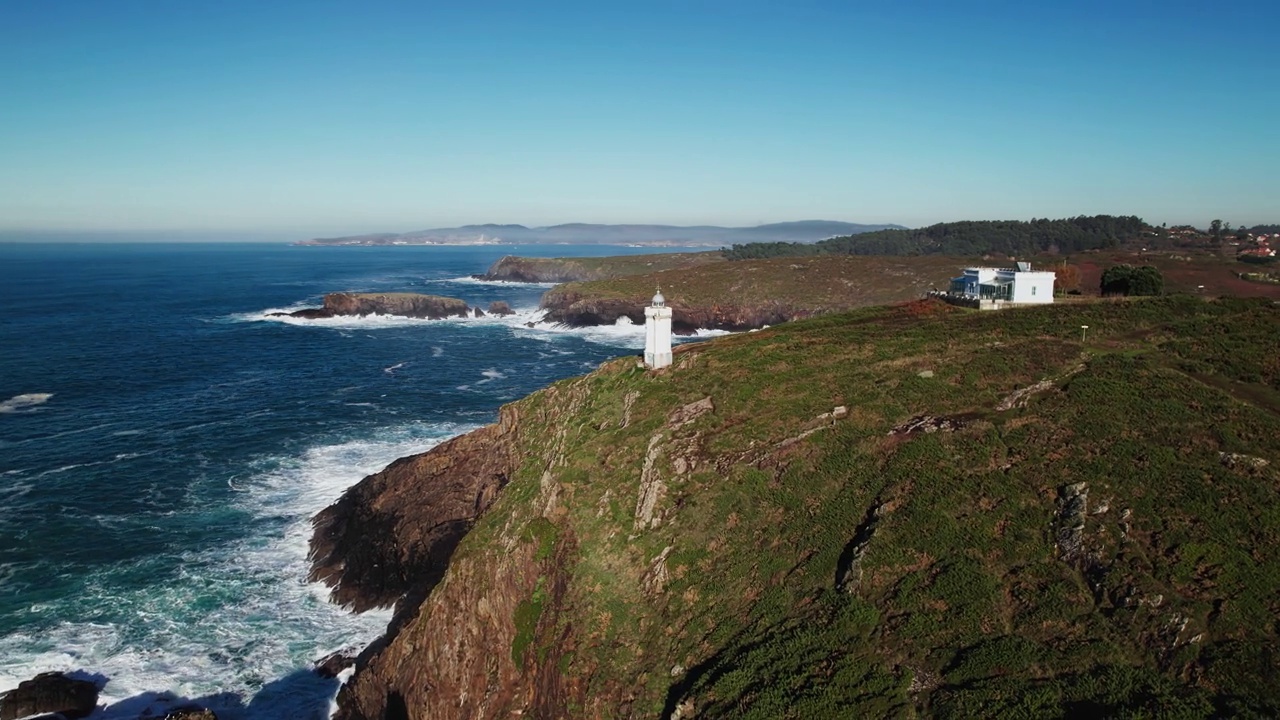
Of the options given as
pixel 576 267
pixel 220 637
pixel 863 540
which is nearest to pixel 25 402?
pixel 220 637

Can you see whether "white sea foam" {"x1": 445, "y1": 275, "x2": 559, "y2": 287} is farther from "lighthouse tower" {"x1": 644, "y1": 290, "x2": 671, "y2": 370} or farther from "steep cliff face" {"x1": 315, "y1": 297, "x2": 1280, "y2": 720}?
"lighthouse tower" {"x1": 644, "y1": 290, "x2": 671, "y2": 370}

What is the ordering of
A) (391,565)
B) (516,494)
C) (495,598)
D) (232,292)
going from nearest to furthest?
(495,598), (516,494), (391,565), (232,292)

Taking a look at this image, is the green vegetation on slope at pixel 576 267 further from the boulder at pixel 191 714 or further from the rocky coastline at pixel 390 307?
the boulder at pixel 191 714

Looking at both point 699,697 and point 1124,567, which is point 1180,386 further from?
point 699,697

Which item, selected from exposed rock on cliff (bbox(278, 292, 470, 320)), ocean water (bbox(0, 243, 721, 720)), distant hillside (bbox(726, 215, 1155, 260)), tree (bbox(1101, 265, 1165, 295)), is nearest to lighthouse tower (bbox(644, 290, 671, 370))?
ocean water (bbox(0, 243, 721, 720))

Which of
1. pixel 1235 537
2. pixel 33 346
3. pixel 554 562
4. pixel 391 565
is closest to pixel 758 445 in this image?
pixel 554 562

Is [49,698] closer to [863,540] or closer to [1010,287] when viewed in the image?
[863,540]
